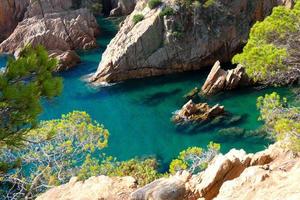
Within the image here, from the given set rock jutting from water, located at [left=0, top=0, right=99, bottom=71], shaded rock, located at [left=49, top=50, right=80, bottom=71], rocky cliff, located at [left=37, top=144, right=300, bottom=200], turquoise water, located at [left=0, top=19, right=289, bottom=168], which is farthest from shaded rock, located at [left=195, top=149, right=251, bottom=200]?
rock jutting from water, located at [left=0, top=0, right=99, bottom=71]

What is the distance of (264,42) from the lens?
48.3ft

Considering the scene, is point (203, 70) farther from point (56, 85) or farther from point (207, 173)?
point (56, 85)

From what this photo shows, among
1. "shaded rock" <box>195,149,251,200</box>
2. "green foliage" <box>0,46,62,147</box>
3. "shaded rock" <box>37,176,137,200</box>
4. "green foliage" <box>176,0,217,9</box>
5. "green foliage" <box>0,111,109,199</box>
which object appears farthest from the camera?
"green foliage" <box>176,0,217,9</box>

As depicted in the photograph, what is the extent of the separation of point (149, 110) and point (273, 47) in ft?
80.7

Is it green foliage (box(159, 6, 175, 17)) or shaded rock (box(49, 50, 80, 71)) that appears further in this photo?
shaded rock (box(49, 50, 80, 71))

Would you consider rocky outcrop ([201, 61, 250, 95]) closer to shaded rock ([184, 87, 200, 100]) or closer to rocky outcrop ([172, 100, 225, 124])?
shaded rock ([184, 87, 200, 100])

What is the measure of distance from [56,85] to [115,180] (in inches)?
293

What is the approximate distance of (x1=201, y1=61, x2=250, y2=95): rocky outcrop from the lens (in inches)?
1501

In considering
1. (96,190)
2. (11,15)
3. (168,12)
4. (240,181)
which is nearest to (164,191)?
(240,181)

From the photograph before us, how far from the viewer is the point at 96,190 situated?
15719 mm

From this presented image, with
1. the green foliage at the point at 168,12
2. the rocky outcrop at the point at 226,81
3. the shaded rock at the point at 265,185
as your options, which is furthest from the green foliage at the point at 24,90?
the green foliage at the point at 168,12

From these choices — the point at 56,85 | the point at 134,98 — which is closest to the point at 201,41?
the point at 134,98

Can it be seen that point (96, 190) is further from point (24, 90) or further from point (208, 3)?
point (208, 3)

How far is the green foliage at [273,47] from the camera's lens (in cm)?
1375
